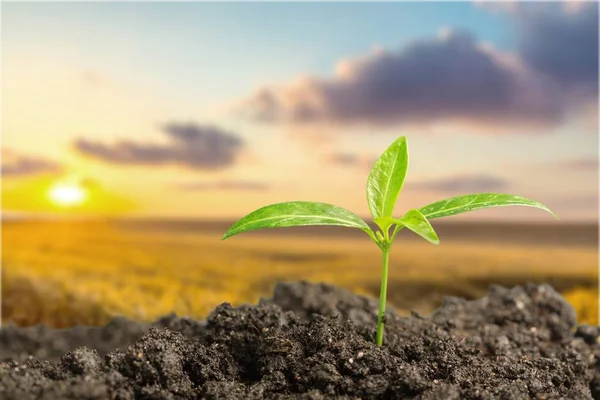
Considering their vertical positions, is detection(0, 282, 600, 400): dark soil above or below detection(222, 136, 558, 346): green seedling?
below

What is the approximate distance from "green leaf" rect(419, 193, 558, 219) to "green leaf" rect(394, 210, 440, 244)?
0.13 m

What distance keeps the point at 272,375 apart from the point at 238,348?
0.66 ft

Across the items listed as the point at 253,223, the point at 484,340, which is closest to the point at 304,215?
the point at 253,223

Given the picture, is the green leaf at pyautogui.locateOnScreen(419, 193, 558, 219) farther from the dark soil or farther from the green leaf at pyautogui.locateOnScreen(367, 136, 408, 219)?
the dark soil

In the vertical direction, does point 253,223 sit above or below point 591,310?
above

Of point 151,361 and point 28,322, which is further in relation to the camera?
point 28,322

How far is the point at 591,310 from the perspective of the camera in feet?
10.4

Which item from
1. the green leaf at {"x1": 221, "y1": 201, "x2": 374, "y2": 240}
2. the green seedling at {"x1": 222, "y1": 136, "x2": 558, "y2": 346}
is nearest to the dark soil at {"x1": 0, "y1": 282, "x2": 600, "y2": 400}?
the green seedling at {"x1": 222, "y1": 136, "x2": 558, "y2": 346}

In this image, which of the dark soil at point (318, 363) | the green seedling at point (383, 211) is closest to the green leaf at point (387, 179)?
the green seedling at point (383, 211)

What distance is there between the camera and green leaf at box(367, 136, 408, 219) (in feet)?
5.33

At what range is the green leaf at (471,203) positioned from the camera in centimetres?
148

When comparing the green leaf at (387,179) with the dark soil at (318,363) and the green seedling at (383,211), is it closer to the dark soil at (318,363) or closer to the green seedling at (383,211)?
the green seedling at (383,211)

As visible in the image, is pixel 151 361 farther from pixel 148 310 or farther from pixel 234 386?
pixel 148 310

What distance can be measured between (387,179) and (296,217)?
1.02ft
